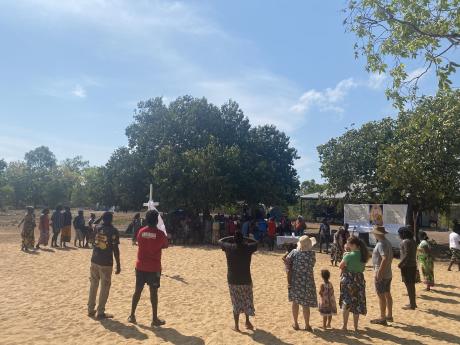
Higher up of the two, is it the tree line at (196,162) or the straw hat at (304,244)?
the tree line at (196,162)

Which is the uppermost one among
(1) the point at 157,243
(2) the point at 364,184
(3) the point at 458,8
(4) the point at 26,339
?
(3) the point at 458,8

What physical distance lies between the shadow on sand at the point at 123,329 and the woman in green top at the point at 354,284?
127 inches

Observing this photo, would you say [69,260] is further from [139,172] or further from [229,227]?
[139,172]

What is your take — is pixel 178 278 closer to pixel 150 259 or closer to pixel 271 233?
pixel 150 259

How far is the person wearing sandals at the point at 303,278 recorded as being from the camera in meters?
6.80

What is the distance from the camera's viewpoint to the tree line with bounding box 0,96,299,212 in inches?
932

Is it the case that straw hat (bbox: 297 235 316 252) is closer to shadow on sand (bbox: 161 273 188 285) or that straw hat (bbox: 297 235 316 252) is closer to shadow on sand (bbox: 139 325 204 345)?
shadow on sand (bbox: 139 325 204 345)

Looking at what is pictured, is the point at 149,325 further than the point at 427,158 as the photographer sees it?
No

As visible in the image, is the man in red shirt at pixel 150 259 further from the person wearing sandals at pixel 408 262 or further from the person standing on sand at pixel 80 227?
the person standing on sand at pixel 80 227

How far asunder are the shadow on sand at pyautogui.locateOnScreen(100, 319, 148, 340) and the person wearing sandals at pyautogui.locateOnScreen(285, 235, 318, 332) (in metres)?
2.44

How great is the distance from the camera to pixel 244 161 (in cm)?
2639

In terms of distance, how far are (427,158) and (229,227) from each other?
963cm

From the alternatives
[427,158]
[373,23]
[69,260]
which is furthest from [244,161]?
[373,23]

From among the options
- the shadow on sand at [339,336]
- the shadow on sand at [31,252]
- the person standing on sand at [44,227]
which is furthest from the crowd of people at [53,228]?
the shadow on sand at [339,336]
